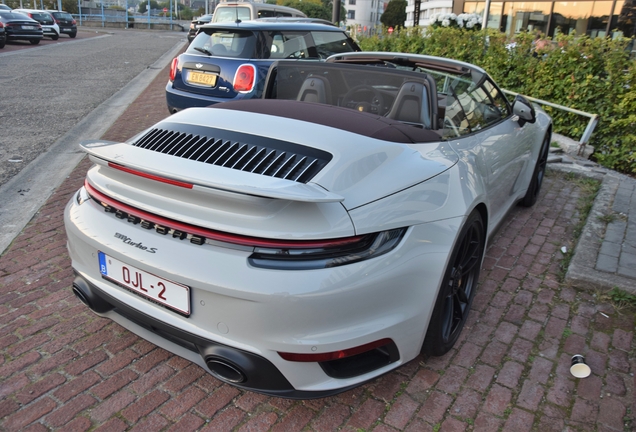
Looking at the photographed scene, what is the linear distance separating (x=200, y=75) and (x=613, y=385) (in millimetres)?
5976

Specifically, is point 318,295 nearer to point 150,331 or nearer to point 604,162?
point 150,331

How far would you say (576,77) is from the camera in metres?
7.14

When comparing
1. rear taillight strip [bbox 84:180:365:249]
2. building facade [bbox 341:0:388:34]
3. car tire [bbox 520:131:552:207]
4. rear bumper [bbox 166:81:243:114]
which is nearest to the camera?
rear taillight strip [bbox 84:180:365:249]

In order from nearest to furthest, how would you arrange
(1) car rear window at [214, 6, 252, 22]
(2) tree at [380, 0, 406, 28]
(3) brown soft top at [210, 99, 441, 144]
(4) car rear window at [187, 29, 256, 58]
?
1. (3) brown soft top at [210, 99, 441, 144]
2. (4) car rear window at [187, 29, 256, 58]
3. (1) car rear window at [214, 6, 252, 22]
4. (2) tree at [380, 0, 406, 28]

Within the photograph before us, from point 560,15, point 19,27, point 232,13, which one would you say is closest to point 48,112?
point 232,13

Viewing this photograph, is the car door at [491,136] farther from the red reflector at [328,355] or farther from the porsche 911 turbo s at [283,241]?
the red reflector at [328,355]

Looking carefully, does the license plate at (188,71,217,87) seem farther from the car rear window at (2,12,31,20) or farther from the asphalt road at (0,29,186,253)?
the car rear window at (2,12,31,20)

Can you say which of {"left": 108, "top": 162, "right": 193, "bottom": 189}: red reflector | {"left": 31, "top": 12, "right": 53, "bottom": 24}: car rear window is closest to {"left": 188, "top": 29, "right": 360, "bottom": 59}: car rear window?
{"left": 108, "top": 162, "right": 193, "bottom": 189}: red reflector

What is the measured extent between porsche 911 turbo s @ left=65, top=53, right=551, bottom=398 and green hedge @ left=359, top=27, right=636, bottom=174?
4699mm

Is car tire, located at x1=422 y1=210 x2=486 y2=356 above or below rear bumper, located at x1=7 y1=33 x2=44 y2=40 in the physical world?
below

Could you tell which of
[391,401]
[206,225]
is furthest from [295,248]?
[391,401]

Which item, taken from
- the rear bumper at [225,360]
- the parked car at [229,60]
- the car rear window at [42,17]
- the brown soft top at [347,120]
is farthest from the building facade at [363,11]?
the rear bumper at [225,360]

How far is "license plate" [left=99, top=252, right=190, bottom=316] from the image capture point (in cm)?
207

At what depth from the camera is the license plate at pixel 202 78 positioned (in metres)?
6.86
